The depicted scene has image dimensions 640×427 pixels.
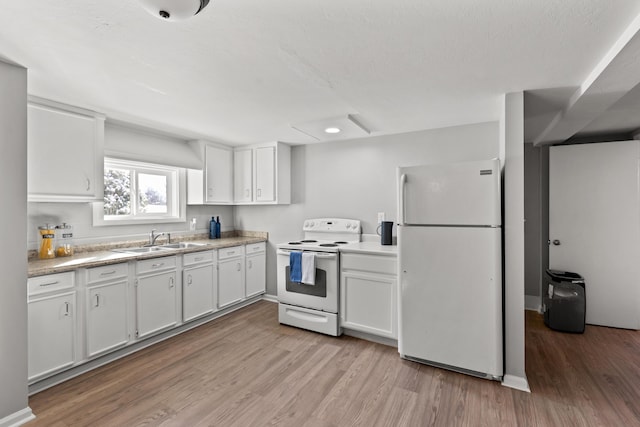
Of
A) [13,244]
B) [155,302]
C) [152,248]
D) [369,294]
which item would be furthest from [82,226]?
[369,294]

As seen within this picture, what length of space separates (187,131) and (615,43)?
3.55 metres

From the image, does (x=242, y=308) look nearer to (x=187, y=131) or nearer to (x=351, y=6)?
(x=187, y=131)

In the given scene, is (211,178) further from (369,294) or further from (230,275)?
(369,294)

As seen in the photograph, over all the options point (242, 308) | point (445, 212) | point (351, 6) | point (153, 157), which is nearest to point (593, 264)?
point (445, 212)

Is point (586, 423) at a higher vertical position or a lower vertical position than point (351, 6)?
lower

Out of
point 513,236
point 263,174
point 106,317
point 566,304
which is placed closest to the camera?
point 513,236

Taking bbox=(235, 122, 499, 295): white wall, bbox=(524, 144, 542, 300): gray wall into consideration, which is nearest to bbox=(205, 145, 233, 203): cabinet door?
bbox=(235, 122, 499, 295): white wall

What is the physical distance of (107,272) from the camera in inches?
95.4

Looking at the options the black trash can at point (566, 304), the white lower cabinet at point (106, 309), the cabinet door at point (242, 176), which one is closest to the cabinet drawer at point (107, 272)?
the white lower cabinet at point (106, 309)

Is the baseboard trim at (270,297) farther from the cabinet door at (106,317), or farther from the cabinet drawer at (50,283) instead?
the cabinet drawer at (50,283)

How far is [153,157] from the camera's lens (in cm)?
327

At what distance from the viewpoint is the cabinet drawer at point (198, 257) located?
122 inches

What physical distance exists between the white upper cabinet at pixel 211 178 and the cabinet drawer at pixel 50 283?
5.77 ft

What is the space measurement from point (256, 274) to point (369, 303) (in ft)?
6.02
